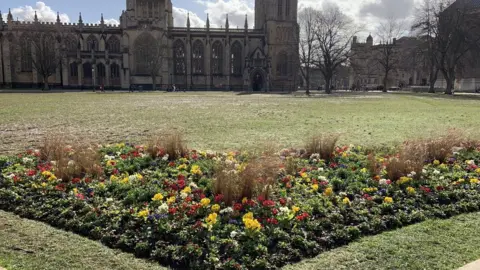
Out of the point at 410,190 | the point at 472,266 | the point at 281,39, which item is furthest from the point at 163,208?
the point at 281,39

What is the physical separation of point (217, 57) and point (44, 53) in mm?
34583

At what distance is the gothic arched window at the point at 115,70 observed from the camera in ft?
236

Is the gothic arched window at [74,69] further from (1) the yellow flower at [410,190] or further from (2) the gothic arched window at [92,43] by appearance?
(1) the yellow flower at [410,190]

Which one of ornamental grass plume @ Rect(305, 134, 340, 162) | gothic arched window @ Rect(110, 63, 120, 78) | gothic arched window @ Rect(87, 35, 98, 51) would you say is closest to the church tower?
gothic arched window @ Rect(110, 63, 120, 78)

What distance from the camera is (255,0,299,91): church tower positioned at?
74000 mm

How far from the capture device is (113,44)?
245 ft

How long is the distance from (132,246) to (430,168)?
603 cm

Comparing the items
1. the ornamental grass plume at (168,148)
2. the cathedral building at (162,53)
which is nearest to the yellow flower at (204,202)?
the ornamental grass plume at (168,148)

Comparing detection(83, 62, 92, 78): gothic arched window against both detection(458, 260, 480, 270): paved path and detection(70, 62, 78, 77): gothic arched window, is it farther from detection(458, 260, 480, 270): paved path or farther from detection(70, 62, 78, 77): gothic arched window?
detection(458, 260, 480, 270): paved path

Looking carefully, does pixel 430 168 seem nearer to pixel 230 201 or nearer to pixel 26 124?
pixel 230 201

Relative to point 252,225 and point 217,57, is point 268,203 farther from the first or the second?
point 217,57

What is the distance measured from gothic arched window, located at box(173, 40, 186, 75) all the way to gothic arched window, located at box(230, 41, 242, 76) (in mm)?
11141

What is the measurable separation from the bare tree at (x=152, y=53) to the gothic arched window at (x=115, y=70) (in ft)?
17.7

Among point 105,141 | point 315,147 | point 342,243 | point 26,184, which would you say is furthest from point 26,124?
point 342,243
